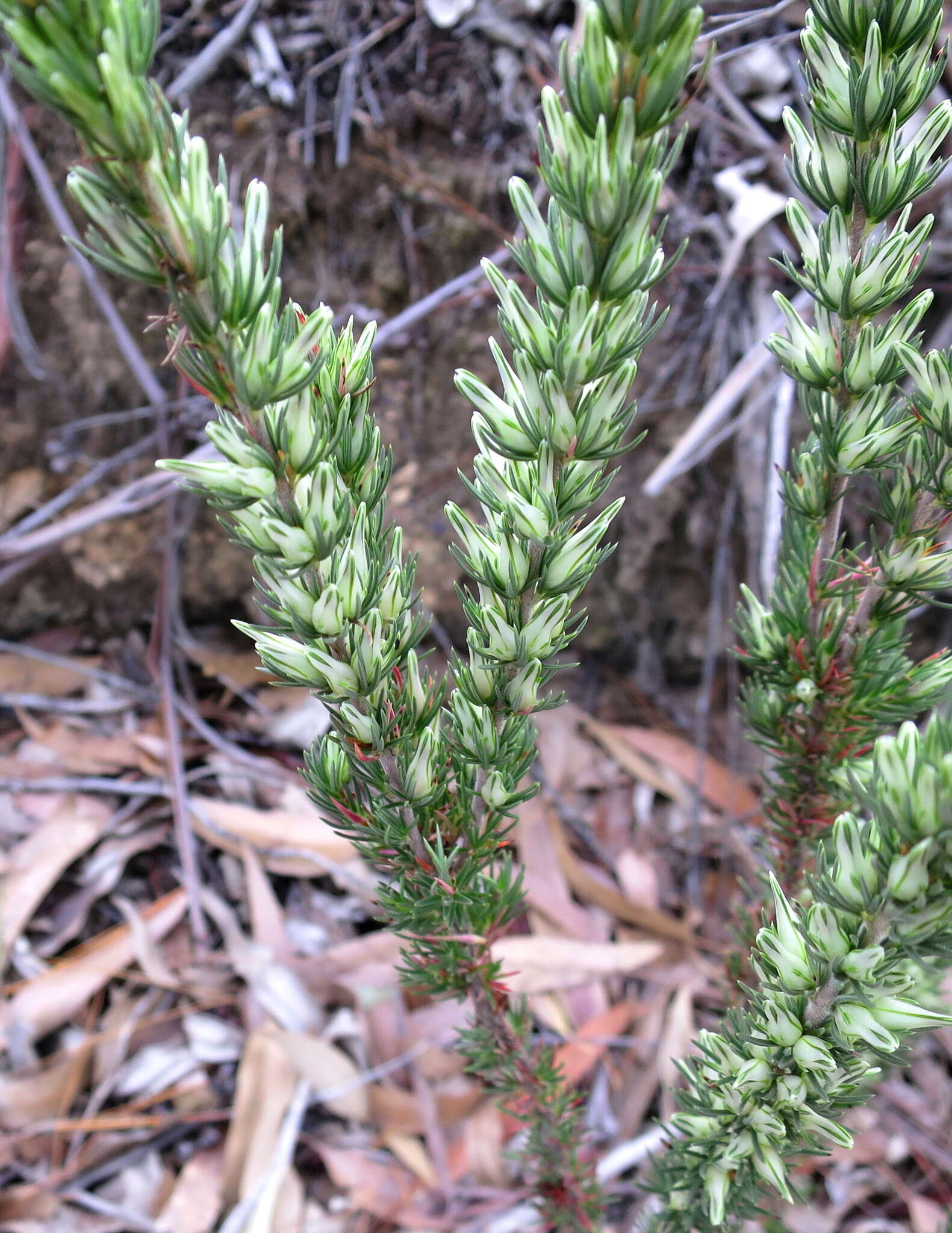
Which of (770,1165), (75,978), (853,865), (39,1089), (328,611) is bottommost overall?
(39,1089)

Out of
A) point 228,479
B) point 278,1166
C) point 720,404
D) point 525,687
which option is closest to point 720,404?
point 720,404

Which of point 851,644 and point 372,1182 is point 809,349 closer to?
point 851,644

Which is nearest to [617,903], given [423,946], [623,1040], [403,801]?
[623,1040]

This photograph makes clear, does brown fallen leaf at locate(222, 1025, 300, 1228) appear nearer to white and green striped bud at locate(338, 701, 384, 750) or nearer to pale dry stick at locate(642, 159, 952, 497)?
white and green striped bud at locate(338, 701, 384, 750)

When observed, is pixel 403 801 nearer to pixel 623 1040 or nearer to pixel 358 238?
pixel 623 1040

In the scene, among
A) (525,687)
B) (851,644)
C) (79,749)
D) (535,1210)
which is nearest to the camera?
(525,687)

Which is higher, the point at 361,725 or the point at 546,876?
the point at 361,725

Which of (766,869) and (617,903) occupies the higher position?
(766,869)
